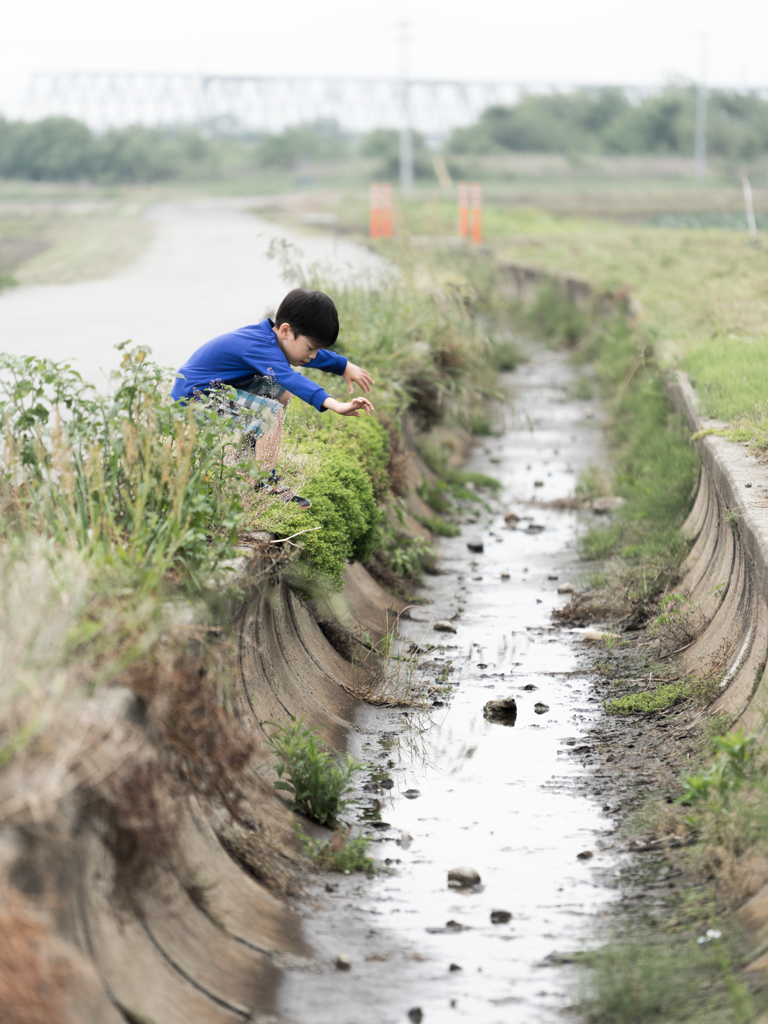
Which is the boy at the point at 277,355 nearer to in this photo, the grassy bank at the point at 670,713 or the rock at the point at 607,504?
the grassy bank at the point at 670,713

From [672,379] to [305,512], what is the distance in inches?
182

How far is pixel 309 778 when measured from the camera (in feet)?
13.9

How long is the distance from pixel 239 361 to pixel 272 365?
24 cm

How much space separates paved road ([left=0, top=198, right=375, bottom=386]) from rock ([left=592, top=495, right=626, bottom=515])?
281cm

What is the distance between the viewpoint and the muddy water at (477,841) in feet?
10.9

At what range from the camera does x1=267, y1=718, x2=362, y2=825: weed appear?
13.8 feet

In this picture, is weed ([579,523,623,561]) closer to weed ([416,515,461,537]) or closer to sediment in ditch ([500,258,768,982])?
sediment in ditch ([500,258,768,982])

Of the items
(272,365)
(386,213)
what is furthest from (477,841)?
(386,213)

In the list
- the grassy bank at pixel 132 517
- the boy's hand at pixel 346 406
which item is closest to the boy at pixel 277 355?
the boy's hand at pixel 346 406

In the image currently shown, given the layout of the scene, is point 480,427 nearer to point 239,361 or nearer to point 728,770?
point 239,361

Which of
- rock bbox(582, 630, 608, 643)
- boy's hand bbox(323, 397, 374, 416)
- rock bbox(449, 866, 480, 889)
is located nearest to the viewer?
rock bbox(449, 866, 480, 889)

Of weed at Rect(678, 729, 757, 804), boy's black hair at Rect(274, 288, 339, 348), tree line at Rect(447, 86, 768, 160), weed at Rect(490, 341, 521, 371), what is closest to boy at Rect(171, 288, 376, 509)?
boy's black hair at Rect(274, 288, 339, 348)

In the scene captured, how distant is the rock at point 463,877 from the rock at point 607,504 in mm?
5244

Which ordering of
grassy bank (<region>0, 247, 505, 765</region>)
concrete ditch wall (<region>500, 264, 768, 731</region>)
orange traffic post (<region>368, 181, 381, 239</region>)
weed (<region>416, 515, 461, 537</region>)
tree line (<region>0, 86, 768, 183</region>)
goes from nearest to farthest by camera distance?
grassy bank (<region>0, 247, 505, 765</region>) < concrete ditch wall (<region>500, 264, 768, 731</region>) < weed (<region>416, 515, 461, 537</region>) < orange traffic post (<region>368, 181, 381, 239</region>) < tree line (<region>0, 86, 768, 183</region>)
